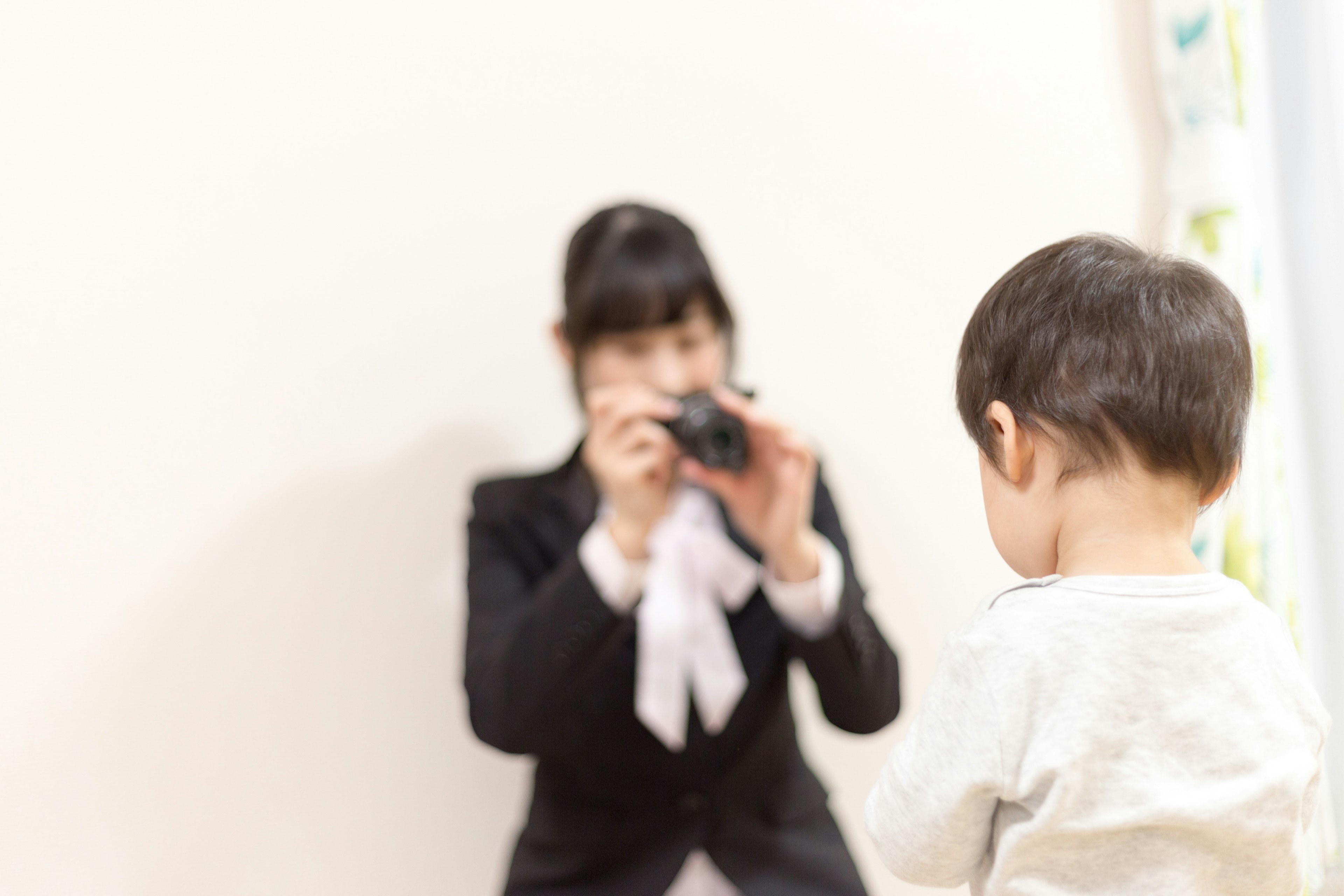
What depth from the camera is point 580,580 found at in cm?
82

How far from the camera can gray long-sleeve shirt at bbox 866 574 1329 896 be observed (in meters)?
0.47

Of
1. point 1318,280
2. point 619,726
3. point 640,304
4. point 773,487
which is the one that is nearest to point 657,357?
point 640,304

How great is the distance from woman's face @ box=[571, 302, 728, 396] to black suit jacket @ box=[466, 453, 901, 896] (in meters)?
0.12

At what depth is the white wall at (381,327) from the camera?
0.91 metres

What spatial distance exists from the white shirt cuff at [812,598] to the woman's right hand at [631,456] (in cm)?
14

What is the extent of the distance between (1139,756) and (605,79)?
902mm

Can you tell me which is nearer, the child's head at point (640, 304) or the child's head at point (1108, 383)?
the child's head at point (1108, 383)

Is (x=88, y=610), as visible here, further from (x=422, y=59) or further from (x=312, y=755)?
(x=422, y=59)

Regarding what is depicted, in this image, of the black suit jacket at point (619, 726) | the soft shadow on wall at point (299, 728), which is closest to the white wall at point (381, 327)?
the soft shadow on wall at point (299, 728)

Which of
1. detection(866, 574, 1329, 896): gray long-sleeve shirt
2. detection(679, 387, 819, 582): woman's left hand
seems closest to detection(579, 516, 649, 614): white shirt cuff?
detection(679, 387, 819, 582): woman's left hand

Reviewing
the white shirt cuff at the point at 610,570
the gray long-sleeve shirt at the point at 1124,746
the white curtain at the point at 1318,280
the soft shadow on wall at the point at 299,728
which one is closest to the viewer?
the gray long-sleeve shirt at the point at 1124,746

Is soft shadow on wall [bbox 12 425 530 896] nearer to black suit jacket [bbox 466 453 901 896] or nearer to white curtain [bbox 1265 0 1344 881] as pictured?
black suit jacket [bbox 466 453 901 896]

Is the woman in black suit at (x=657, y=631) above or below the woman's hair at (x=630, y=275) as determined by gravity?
below

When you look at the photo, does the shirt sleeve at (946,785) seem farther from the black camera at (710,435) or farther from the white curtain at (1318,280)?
the white curtain at (1318,280)
